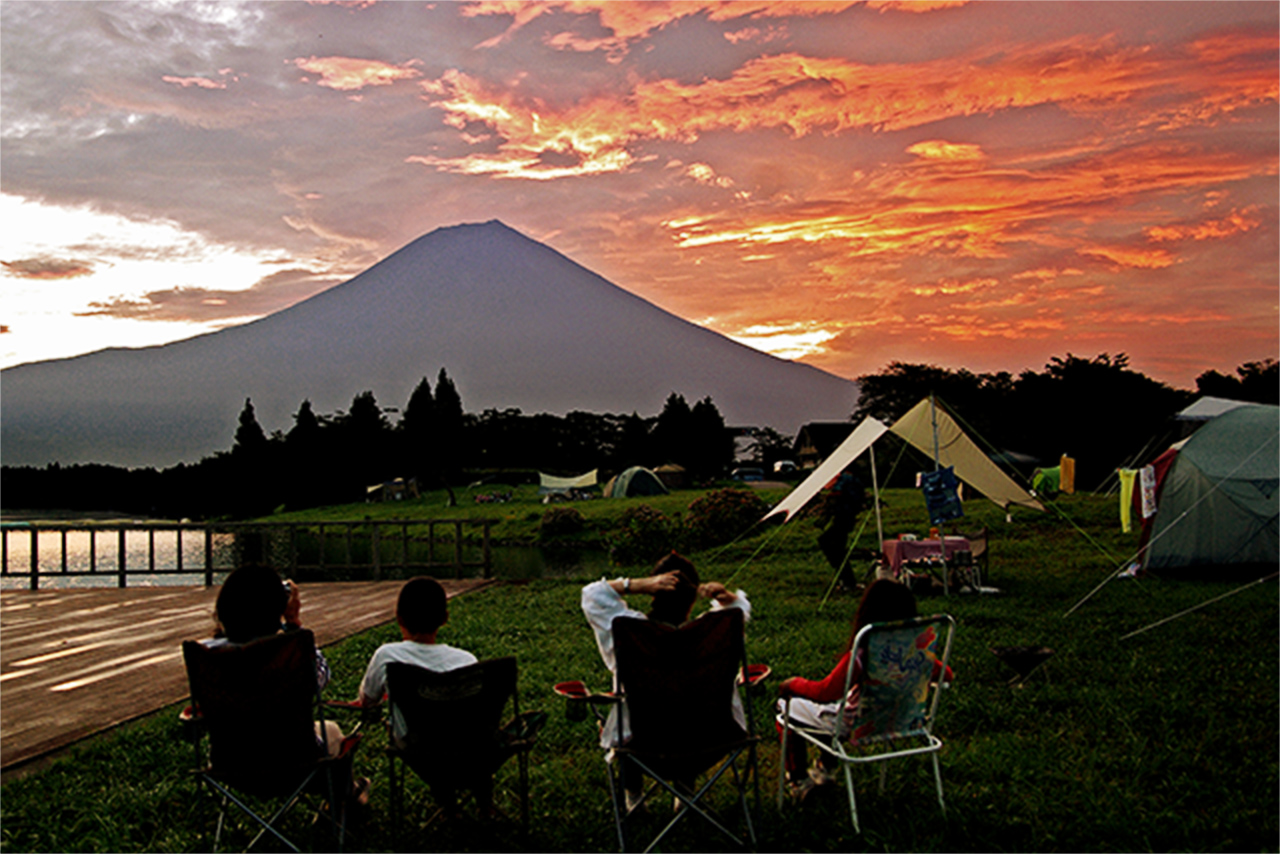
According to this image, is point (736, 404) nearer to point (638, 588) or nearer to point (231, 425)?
point (231, 425)

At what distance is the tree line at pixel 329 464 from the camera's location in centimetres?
5944

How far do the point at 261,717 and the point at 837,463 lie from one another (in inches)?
345

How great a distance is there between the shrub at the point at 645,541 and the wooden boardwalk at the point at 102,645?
26.2 feet

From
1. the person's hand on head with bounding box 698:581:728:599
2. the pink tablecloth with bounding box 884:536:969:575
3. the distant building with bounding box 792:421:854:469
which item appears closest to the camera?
the person's hand on head with bounding box 698:581:728:599

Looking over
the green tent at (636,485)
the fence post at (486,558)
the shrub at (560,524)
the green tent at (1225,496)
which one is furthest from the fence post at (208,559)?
the green tent at (636,485)

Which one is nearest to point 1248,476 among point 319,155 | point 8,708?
point 8,708

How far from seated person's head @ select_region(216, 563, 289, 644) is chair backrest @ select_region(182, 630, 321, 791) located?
105mm

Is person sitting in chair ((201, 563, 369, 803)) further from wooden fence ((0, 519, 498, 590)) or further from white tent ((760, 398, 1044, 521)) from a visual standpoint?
white tent ((760, 398, 1044, 521))

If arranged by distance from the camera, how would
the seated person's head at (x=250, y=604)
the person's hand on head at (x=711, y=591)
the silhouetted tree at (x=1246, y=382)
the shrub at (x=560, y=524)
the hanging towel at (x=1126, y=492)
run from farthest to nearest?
the silhouetted tree at (x=1246, y=382)
the shrub at (x=560, y=524)
the hanging towel at (x=1126, y=492)
the person's hand on head at (x=711, y=591)
the seated person's head at (x=250, y=604)

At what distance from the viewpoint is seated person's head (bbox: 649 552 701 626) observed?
11.6ft

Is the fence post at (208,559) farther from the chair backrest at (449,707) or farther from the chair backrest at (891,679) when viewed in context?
the chair backrest at (891,679)

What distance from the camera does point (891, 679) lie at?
3523mm

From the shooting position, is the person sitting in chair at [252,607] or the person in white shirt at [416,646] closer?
the person sitting in chair at [252,607]

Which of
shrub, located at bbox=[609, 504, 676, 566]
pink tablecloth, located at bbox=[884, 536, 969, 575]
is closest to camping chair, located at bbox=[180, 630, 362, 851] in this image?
pink tablecloth, located at bbox=[884, 536, 969, 575]
